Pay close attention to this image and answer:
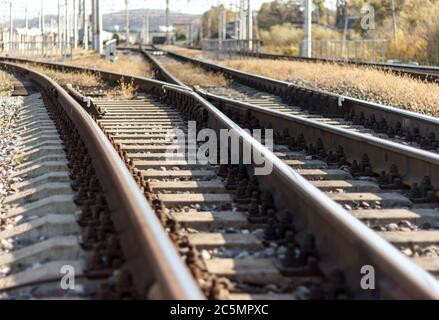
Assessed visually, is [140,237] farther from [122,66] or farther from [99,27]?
[99,27]

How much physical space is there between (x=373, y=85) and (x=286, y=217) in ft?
35.3

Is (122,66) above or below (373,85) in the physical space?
above

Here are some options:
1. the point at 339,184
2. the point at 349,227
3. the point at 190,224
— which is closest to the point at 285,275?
the point at 349,227

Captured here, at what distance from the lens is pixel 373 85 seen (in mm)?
15164

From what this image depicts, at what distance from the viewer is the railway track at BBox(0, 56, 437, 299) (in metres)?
3.74

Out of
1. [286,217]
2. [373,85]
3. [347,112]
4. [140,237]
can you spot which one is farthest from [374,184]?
[373,85]

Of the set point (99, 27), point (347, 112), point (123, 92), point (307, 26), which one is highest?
point (99, 27)

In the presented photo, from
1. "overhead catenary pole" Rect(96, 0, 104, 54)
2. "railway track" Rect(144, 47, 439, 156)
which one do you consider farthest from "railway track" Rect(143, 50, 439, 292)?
"overhead catenary pole" Rect(96, 0, 104, 54)

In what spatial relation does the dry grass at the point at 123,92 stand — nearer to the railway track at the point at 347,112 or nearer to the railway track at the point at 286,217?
the railway track at the point at 347,112

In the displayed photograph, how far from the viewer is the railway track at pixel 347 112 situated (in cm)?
913

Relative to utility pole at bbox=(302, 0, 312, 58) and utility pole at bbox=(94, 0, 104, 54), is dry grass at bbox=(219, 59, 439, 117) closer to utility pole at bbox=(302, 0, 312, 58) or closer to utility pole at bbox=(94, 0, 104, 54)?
utility pole at bbox=(302, 0, 312, 58)

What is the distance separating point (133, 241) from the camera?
13.4ft

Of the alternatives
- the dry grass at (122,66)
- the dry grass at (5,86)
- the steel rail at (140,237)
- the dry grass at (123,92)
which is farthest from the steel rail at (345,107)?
the dry grass at (122,66)

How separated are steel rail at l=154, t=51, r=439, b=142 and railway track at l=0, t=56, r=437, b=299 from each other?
1.45 meters
